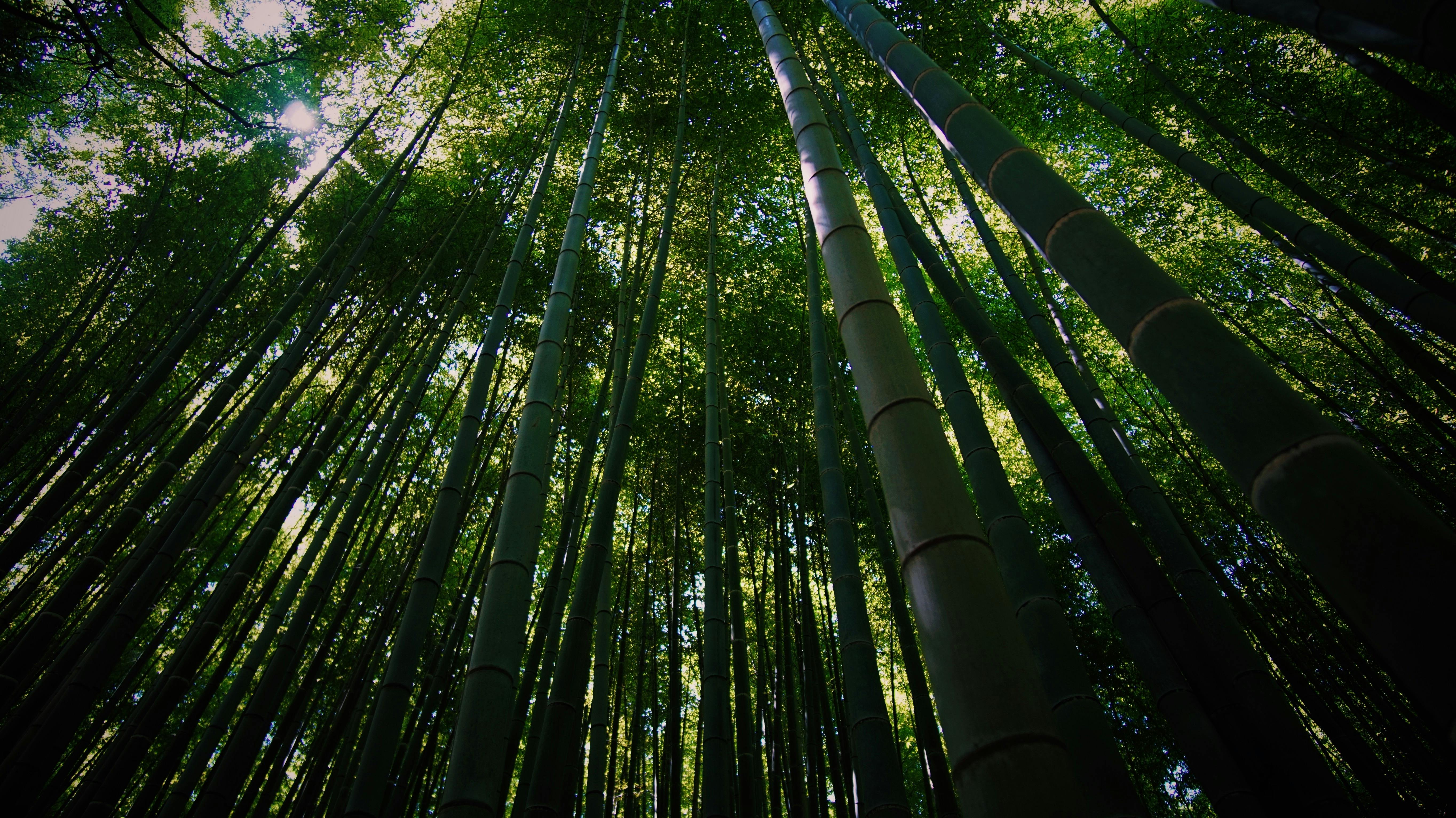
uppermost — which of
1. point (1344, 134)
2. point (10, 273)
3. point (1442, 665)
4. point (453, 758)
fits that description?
point (10, 273)

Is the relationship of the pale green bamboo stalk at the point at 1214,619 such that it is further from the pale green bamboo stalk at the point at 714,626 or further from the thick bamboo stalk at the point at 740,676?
the thick bamboo stalk at the point at 740,676

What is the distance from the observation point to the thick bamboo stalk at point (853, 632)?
1.86 meters

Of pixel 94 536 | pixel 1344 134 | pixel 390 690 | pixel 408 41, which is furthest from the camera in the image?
pixel 408 41

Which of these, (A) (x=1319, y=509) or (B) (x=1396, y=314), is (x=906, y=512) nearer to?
(A) (x=1319, y=509)

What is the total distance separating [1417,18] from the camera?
29.7 inches

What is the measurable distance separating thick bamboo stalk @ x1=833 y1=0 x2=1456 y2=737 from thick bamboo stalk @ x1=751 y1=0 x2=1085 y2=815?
0.29 meters

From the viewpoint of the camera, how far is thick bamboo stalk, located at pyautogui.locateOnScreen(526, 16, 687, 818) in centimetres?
159

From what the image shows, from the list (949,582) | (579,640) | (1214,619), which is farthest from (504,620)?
(1214,619)

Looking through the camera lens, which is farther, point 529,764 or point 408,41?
point 408,41

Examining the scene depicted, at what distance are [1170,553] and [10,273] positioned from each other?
8.65 m

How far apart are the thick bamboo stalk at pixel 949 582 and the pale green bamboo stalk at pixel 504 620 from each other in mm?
823

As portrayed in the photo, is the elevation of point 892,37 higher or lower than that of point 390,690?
higher

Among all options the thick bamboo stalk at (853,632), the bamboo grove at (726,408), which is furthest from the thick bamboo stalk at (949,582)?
the thick bamboo stalk at (853,632)

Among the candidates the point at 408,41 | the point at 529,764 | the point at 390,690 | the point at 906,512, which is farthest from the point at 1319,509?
the point at 408,41
